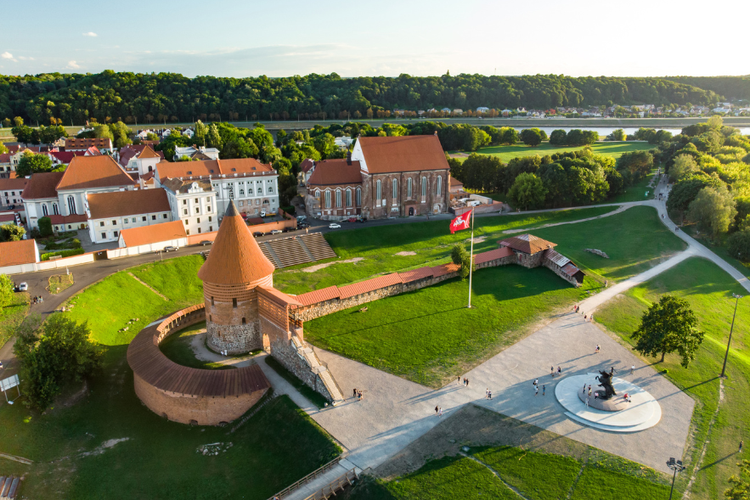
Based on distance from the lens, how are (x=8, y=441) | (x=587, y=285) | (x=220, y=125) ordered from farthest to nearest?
(x=220, y=125) < (x=587, y=285) < (x=8, y=441)

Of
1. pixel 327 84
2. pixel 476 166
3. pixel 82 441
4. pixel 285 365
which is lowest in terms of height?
pixel 82 441

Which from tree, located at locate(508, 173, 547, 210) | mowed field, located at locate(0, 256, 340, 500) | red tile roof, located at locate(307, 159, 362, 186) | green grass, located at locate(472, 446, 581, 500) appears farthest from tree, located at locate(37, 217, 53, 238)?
tree, located at locate(508, 173, 547, 210)

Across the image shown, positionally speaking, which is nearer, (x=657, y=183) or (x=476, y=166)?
(x=476, y=166)

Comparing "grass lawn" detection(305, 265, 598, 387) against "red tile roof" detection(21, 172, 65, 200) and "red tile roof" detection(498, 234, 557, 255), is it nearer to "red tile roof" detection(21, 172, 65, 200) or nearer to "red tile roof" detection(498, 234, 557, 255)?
"red tile roof" detection(498, 234, 557, 255)

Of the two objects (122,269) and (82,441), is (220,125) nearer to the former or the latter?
(122,269)

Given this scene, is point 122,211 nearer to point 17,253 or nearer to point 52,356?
point 17,253

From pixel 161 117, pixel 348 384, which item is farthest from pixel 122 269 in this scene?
→ pixel 161 117
